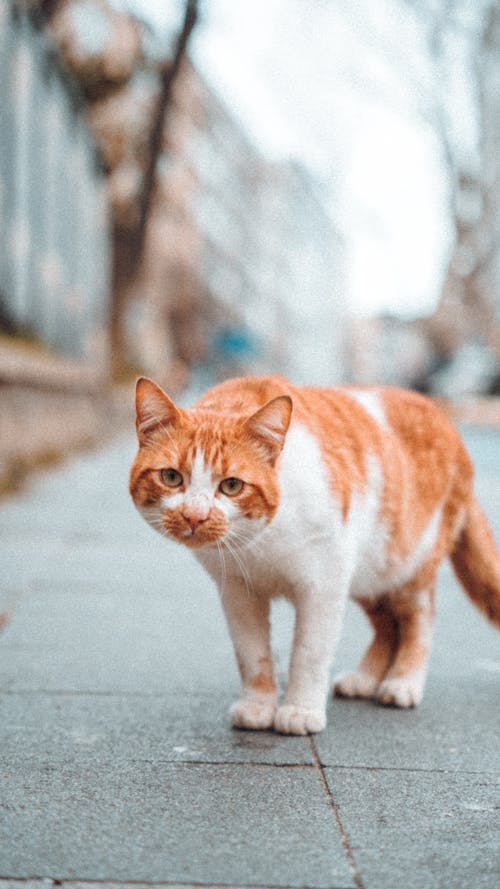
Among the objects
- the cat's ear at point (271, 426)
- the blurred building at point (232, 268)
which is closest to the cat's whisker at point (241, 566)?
the cat's ear at point (271, 426)

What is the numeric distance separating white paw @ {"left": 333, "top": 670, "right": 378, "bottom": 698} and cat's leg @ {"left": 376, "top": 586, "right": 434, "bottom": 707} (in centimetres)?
5

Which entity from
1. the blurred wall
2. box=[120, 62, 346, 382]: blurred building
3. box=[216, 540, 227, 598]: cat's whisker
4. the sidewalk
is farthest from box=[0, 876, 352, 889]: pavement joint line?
box=[120, 62, 346, 382]: blurred building

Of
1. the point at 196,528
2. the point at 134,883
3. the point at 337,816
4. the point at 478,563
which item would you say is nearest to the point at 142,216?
the point at 478,563

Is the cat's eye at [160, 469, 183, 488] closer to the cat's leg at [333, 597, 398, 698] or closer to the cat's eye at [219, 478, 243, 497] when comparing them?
the cat's eye at [219, 478, 243, 497]

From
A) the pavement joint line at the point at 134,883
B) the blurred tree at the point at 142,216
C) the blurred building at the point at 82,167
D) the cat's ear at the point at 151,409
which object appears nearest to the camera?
the pavement joint line at the point at 134,883

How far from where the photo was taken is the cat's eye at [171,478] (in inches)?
103

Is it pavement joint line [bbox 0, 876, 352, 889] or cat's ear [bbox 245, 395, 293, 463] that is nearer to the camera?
pavement joint line [bbox 0, 876, 352, 889]

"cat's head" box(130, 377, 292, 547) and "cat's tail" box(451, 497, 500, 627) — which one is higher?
"cat's head" box(130, 377, 292, 547)

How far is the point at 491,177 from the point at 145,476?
1890 centimetres

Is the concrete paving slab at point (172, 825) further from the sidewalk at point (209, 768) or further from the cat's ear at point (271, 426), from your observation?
the cat's ear at point (271, 426)

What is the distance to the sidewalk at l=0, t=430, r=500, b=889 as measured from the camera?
2.00 meters

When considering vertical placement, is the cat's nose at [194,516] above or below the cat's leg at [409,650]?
above

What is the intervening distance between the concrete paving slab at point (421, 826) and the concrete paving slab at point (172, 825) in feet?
0.19

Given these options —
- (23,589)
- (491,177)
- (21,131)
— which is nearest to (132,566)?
(23,589)
